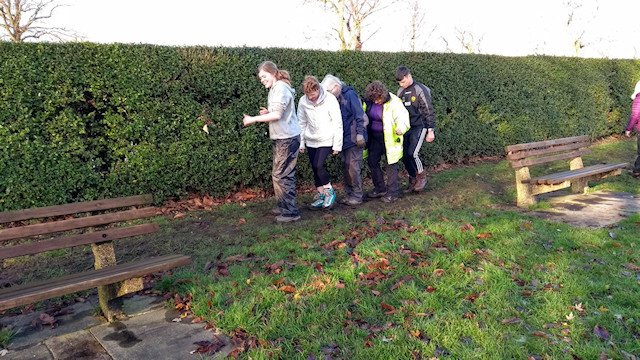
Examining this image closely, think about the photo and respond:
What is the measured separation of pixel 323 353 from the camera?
127 inches

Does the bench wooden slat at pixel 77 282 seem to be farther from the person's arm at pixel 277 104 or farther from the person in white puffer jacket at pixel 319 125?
the person in white puffer jacket at pixel 319 125

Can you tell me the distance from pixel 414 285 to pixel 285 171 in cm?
272

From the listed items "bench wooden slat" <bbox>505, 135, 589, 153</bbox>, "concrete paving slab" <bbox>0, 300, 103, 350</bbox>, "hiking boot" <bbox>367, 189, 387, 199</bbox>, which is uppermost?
"bench wooden slat" <bbox>505, 135, 589, 153</bbox>

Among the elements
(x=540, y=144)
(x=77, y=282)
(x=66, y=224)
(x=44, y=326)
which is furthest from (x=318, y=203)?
(x=77, y=282)

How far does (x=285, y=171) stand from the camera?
635 centimetres

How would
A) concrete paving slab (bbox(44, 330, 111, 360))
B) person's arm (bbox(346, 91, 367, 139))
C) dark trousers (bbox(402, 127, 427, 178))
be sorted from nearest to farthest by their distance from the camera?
concrete paving slab (bbox(44, 330, 111, 360)) → person's arm (bbox(346, 91, 367, 139)) → dark trousers (bbox(402, 127, 427, 178))

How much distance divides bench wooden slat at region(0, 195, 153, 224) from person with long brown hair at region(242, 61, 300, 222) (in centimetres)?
184

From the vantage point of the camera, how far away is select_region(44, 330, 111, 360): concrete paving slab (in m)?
3.28

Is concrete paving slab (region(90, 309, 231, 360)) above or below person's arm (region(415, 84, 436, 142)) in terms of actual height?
below

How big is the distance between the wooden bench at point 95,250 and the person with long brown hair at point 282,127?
6.80 ft

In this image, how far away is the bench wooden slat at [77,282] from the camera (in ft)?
10.3

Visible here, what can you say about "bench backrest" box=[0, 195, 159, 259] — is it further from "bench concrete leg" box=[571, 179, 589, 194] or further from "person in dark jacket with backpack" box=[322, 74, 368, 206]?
"bench concrete leg" box=[571, 179, 589, 194]

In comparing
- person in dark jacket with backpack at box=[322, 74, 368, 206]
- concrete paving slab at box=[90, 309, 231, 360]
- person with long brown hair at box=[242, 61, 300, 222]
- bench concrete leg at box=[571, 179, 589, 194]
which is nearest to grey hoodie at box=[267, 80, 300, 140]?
person with long brown hair at box=[242, 61, 300, 222]

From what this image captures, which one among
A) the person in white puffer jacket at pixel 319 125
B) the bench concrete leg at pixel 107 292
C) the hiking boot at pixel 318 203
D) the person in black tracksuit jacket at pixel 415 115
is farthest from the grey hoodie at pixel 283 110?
the bench concrete leg at pixel 107 292
